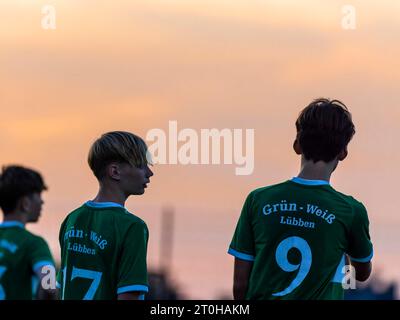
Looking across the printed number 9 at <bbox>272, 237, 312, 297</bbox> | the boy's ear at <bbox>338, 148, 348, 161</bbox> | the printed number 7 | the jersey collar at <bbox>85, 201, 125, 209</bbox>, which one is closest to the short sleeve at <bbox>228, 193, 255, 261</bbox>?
the printed number 9 at <bbox>272, 237, 312, 297</bbox>

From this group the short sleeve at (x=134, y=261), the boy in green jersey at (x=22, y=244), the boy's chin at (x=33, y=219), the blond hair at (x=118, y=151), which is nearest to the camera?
the short sleeve at (x=134, y=261)

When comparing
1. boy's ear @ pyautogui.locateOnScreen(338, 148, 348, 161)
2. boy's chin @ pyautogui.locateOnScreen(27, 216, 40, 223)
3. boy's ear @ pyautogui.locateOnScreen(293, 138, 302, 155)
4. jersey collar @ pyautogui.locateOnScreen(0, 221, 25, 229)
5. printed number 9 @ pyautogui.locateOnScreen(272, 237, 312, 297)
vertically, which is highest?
boy's ear @ pyautogui.locateOnScreen(293, 138, 302, 155)

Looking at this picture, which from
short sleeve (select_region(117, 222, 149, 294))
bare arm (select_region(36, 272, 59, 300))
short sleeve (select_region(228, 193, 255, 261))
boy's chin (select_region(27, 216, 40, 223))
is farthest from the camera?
boy's chin (select_region(27, 216, 40, 223))

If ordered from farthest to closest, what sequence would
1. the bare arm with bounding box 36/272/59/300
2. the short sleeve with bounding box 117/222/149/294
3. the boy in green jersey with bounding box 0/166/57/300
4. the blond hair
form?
the boy in green jersey with bounding box 0/166/57/300, the blond hair, the bare arm with bounding box 36/272/59/300, the short sleeve with bounding box 117/222/149/294

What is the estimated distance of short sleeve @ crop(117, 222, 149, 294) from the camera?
855 centimetres

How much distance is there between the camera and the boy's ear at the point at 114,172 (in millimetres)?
8773

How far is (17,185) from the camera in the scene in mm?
9117

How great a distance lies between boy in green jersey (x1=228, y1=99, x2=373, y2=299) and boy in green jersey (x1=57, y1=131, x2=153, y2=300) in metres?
0.74

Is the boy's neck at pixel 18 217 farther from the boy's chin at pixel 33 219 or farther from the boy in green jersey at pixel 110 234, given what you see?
the boy in green jersey at pixel 110 234

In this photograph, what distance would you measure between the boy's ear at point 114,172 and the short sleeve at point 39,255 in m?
0.79

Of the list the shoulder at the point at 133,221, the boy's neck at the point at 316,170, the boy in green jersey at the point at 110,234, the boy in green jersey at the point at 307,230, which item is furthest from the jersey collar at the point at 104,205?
the boy's neck at the point at 316,170

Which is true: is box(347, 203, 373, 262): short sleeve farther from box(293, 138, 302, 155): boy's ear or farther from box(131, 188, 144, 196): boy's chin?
box(131, 188, 144, 196): boy's chin
